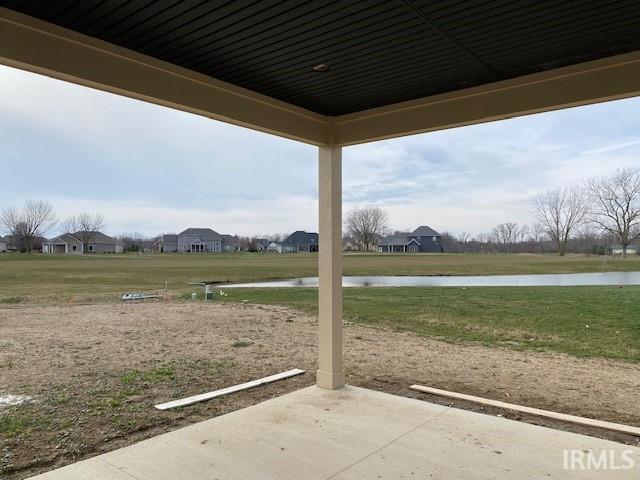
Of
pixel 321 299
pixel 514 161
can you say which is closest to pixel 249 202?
pixel 514 161

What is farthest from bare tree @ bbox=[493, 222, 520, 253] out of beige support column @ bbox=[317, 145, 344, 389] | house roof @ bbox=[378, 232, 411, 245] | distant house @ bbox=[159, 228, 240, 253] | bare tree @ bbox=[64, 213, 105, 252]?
beige support column @ bbox=[317, 145, 344, 389]

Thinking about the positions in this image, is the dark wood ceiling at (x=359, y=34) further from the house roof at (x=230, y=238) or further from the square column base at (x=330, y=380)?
the house roof at (x=230, y=238)

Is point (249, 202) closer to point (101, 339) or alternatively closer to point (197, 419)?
point (101, 339)

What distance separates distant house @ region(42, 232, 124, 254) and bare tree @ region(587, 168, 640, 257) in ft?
133

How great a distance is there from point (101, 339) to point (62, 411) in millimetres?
3400

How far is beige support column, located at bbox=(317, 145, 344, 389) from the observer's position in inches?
156

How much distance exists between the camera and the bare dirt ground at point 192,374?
3244 mm

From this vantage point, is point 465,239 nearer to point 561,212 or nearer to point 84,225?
point 561,212

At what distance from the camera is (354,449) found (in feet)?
9.12

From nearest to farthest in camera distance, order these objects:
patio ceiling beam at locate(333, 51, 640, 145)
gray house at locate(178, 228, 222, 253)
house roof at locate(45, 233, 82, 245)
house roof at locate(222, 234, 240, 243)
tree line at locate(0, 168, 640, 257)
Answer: patio ceiling beam at locate(333, 51, 640, 145) < tree line at locate(0, 168, 640, 257) < house roof at locate(45, 233, 82, 245) < house roof at locate(222, 234, 240, 243) < gray house at locate(178, 228, 222, 253)

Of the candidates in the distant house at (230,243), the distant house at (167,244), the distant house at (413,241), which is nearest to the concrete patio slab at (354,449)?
the distant house at (167,244)

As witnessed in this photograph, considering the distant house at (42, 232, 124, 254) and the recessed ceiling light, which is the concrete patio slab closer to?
the recessed ceiling light

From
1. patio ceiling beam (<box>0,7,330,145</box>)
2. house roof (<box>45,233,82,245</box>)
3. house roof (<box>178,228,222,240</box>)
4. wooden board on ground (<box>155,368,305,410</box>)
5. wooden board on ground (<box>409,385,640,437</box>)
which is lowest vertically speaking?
wooden board on ground (<box>155,368,305,410</box>)

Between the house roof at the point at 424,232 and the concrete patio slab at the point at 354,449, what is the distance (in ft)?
176
